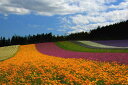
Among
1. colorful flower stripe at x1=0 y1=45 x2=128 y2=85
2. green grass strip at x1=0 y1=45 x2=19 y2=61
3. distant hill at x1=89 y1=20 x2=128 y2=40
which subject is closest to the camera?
colorful flower stripe at x1=0 y1=45 x2=128 y2=85

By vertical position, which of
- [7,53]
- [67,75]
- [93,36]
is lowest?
[7,53]

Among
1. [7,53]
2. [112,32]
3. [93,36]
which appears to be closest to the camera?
[7,53]

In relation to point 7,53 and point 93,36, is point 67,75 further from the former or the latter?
point 93,36

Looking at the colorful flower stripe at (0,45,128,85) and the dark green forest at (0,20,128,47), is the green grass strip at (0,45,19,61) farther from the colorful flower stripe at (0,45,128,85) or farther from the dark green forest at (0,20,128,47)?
the dark green forest at (0,20,128,47)

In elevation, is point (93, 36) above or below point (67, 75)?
above

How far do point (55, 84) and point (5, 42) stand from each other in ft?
241

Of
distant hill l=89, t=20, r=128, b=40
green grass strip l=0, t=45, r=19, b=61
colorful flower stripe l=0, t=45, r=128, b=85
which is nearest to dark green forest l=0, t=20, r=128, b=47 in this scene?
distant hill l=89, t=20, r=128, b=40

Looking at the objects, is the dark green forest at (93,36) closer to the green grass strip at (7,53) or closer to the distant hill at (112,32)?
the distant hill at (112,32)

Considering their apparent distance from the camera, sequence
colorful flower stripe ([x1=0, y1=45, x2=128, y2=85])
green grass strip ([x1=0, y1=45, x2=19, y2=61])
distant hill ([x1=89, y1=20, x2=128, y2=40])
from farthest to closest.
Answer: distant hill ([x1=89, y1=20, x2=128, y2=40])
green grass strip ([x1=0, y1=45, x2=19, y2=61])
colorful flower stripe ([x1=0, y1=45, x2=128, y2=85])

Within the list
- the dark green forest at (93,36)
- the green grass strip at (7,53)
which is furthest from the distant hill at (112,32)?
the green grass strip at (7,53)

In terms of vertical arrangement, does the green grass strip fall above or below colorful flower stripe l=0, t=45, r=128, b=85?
below

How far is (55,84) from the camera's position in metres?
9.44

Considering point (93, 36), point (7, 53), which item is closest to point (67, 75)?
point (7, 53)

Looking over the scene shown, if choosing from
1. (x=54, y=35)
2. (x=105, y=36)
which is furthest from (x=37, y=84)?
(x=54, y=35)
